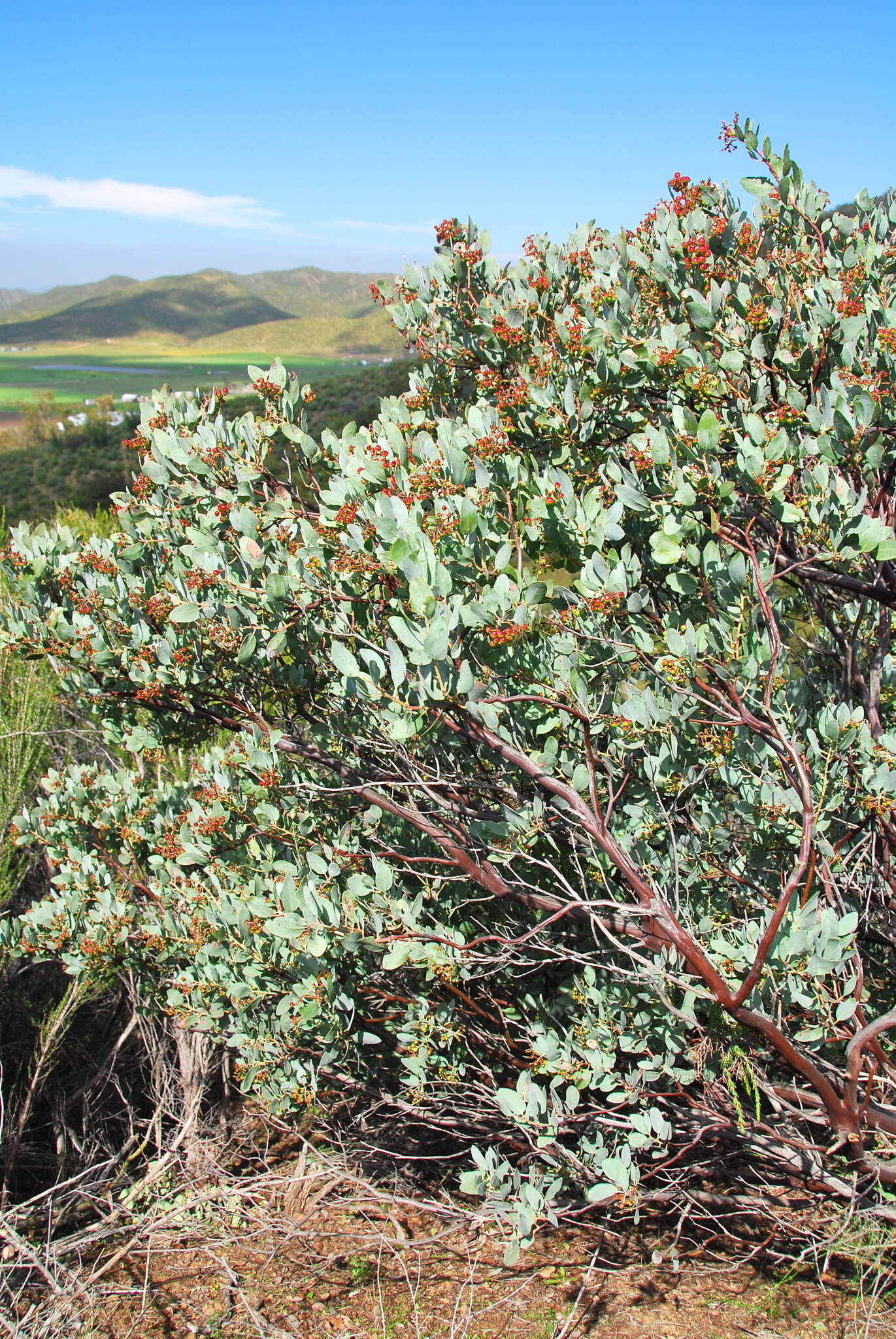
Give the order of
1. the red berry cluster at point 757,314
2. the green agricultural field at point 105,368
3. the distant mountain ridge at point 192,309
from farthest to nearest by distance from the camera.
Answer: the distant mountain ridge at point 192,309, the green agricultural field at point 105,368, the red berry cluster at point 757,314

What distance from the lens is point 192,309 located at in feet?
445

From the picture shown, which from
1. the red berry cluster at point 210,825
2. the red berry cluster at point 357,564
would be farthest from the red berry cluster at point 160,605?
the red berry cluster at point 357,564

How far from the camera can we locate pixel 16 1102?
12.7 ft

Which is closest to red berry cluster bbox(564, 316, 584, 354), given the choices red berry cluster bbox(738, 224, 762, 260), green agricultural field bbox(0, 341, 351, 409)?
red berry cluster bbox(738, 224, 762, 260)

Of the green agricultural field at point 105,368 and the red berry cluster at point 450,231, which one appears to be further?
the green agricultural field at point 105,368

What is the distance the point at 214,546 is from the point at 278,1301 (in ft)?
7.82

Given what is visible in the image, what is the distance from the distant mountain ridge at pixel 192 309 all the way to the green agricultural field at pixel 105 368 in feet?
29.8

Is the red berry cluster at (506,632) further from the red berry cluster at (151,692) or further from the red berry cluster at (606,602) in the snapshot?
the red berry cluster at (151,692)

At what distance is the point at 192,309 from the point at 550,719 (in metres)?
149

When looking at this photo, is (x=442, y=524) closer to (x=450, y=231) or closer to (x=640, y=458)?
(x=640, y=458)

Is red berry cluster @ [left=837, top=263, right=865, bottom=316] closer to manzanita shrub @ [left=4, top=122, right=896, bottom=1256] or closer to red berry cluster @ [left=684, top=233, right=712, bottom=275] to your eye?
manzanita shrub @ [left=4, top=122, right=896, bottom=1256]

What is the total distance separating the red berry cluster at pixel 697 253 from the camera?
9.46 ft

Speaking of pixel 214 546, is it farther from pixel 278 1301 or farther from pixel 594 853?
pixel 278 1301

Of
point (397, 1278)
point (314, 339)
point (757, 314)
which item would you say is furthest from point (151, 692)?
point (314, 339)
